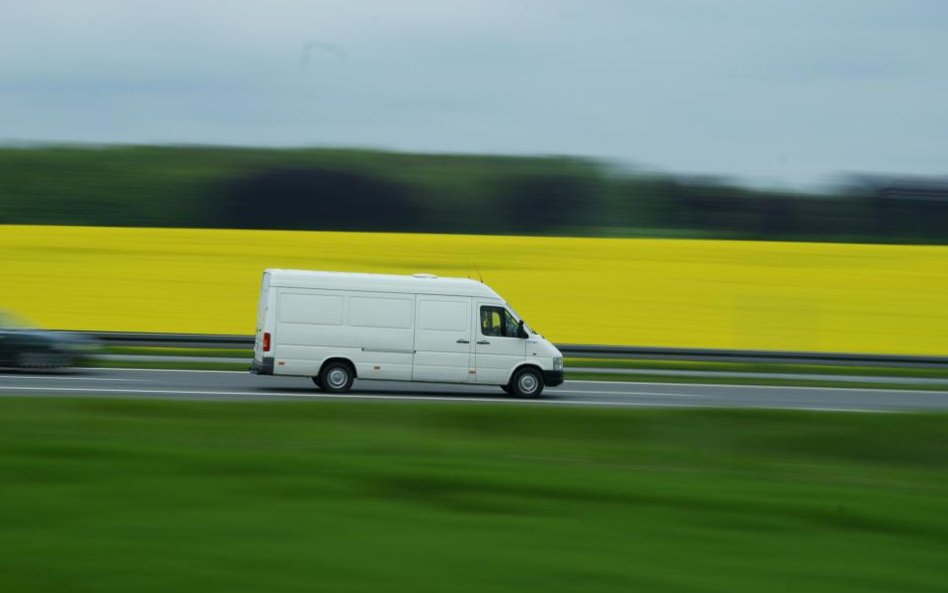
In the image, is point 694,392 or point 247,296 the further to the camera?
point 247,296

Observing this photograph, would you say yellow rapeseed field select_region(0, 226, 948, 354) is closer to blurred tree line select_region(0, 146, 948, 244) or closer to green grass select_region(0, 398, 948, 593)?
blurred tree line select_region(0, 146, 948, 244)

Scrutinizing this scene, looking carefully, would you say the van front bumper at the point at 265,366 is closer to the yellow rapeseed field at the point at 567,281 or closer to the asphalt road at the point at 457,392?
the asphalt road at the point at 457,392

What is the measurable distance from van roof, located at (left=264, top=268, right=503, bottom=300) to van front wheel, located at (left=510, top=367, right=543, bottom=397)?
1237 millimetres

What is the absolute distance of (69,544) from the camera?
511 centimetres

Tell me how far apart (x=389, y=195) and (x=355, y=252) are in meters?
2.91

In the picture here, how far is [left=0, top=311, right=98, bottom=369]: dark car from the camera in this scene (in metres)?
18.0

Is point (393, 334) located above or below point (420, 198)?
below

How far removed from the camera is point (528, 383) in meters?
17.0

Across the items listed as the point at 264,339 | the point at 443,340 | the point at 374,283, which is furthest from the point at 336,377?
the point at 443,340

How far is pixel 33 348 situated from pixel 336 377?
5261mm

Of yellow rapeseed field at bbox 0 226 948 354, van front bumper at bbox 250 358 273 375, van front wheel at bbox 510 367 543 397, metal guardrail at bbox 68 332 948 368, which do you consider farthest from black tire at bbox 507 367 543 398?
yellow rapeseed field at bbox 0 226 948 354

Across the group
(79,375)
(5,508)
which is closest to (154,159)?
(79,375)

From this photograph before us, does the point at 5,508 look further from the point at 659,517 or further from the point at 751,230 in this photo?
the point at 751,230

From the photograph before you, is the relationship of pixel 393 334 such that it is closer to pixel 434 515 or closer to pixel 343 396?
pixel 343 396
